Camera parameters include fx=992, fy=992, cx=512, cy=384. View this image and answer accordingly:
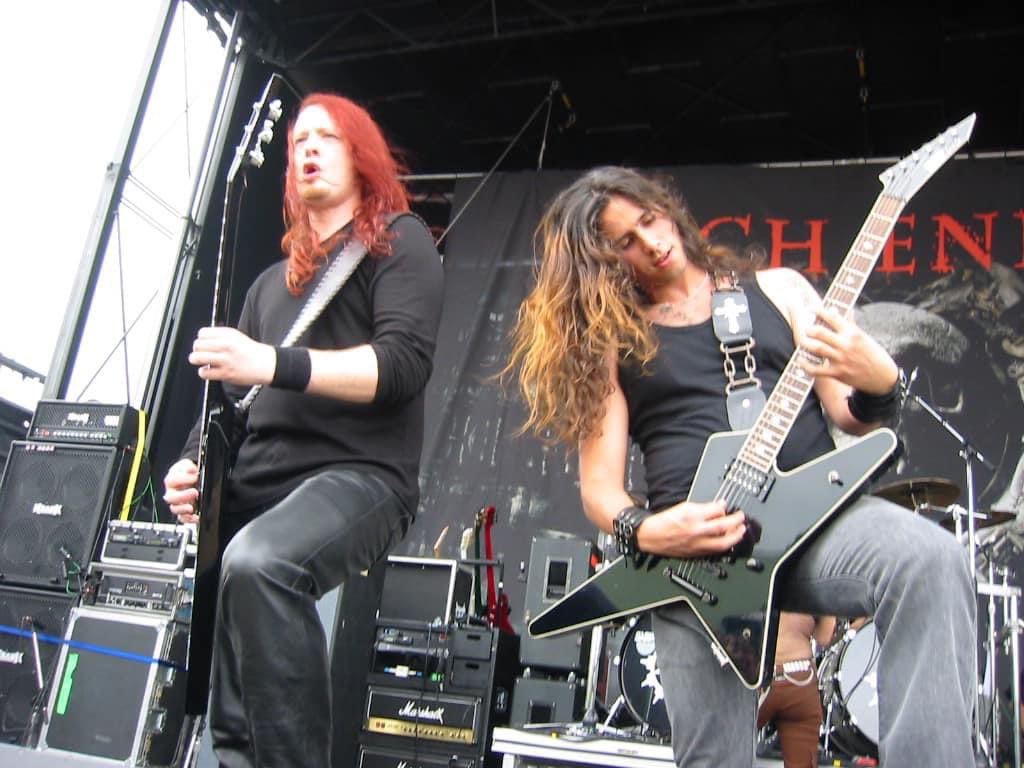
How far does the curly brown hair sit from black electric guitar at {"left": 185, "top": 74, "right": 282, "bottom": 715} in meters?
0.73

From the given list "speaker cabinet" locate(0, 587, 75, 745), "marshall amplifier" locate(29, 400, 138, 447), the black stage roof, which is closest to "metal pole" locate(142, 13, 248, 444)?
the black stage roof

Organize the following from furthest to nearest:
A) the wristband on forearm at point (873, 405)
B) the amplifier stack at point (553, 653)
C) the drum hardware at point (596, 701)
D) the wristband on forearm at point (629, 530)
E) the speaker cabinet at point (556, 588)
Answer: the speaker cabinet at point (556, 588) < the amplifier stack at point (553, 653) < the drum hardware at point (596, 701) < the wristband on forearm at point (629, 530) < the wristband on forearm at point (873, 405)

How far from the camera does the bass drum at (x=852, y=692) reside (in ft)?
16.3

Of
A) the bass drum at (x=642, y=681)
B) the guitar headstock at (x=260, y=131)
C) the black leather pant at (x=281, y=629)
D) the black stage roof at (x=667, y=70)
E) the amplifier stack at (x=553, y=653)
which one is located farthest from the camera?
the black stage roof at (x=667, y=70)

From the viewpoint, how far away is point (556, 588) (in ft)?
16.5

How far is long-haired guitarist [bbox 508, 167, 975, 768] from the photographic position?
5.16 feet

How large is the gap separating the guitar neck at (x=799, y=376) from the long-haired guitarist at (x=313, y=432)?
0.74 meters

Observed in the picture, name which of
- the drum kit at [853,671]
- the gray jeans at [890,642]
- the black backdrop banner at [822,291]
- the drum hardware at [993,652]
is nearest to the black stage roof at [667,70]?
the black backdrop banner at [822,291]

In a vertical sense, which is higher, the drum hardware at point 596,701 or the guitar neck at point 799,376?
the guitar neck at point 799,376

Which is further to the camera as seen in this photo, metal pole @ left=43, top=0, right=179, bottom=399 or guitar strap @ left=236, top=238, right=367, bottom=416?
metal pole @ left=43, top=0, right=179, bottom=399

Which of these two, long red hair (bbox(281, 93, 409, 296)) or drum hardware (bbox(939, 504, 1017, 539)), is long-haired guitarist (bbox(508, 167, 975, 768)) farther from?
drum hardware (bbox(939, 504, 1017, 539))

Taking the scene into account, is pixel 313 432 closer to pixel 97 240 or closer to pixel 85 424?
pixel 85 424

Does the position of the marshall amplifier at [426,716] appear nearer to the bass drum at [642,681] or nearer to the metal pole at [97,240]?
the bass drum at [642,681]

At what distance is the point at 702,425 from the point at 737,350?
0.18 metres
